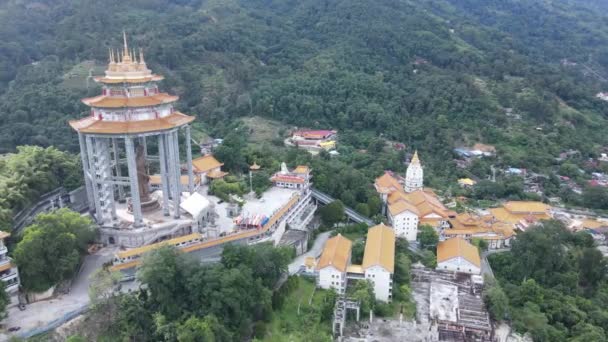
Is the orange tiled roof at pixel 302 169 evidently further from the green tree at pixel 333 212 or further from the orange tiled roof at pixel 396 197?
the orange tiled roof at pixel 396 197

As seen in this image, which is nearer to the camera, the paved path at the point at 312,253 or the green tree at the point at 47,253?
the green tree at the point at 47,253

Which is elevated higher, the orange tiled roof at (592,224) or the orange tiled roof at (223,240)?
the orange tiled roof at (223,240)

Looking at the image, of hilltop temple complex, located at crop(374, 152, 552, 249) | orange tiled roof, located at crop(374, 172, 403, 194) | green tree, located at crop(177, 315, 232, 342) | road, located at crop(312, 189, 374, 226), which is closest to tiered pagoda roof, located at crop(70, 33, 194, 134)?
green tree, located at crop(177, 315, 232, 342)

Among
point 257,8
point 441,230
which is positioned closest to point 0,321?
point 441,230

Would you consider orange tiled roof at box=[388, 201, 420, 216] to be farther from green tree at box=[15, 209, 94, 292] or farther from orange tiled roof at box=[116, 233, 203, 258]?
green tree at box=[15, 209, 94, 292]

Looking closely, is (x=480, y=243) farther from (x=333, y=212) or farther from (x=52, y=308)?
(x=52, y=308)

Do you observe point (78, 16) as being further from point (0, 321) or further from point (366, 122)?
point (0, 321)

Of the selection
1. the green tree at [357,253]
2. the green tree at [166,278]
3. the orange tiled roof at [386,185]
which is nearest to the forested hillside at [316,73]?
the orange tiled roof at [386,185]

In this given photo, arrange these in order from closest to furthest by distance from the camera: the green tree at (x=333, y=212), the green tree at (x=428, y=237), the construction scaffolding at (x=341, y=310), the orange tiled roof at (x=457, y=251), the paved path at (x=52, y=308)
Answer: the paved path at (x=52, y=308)
the construction scaffolding at (x=341, y=310)
the orange tiled roof at (x=457, y=251)
the green tree at (x=428, y=237)
the green tree at (x=333, y=212)
